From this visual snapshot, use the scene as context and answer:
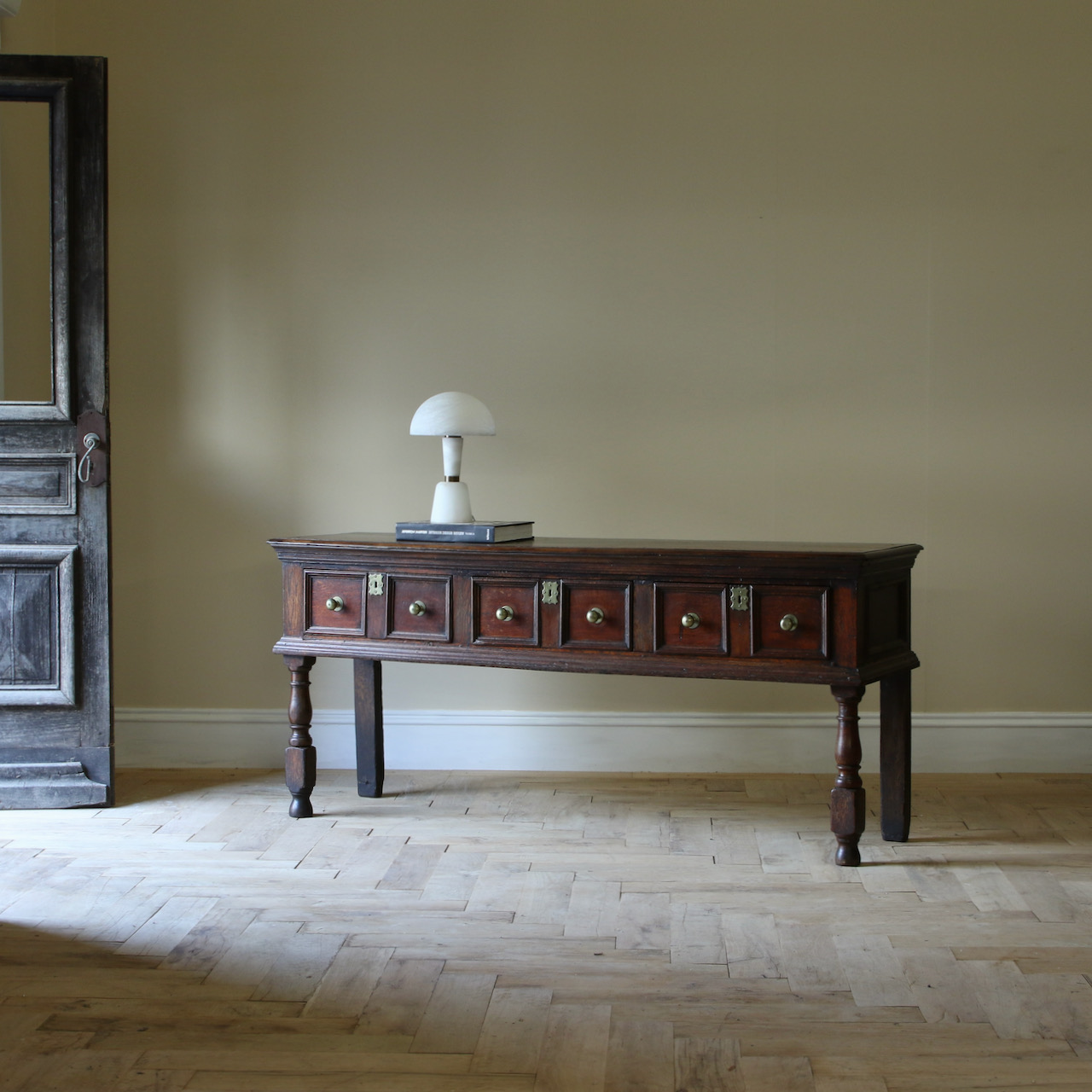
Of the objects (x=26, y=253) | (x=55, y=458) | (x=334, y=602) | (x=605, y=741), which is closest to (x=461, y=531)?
(x=334, y=602)

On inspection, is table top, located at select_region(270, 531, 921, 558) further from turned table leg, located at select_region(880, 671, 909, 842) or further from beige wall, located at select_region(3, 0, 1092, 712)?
beige wall, located at select_region(3, 0, 1092, 712)

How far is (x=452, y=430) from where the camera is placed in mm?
3291

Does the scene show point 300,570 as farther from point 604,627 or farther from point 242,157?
point 242,157

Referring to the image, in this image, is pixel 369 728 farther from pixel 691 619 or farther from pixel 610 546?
pixel 691 619

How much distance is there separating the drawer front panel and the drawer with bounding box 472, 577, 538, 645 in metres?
0.09

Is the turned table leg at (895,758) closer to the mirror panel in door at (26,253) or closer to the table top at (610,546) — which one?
the table top at (610,546)

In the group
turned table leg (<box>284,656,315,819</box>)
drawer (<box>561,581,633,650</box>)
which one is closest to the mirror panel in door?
turned table leg (<box>284,656,315,819</box>)

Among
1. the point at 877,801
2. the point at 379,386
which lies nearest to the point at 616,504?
the point at 379,386

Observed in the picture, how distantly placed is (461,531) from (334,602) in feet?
1.39

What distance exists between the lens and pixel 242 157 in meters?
3.92

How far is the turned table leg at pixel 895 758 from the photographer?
312 cm

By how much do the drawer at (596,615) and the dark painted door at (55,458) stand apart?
1484 mm

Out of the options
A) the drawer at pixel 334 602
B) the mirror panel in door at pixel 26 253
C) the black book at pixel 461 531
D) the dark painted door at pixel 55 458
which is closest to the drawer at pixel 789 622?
the black book at pixel 461 531

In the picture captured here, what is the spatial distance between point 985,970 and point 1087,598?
1.93 metres
